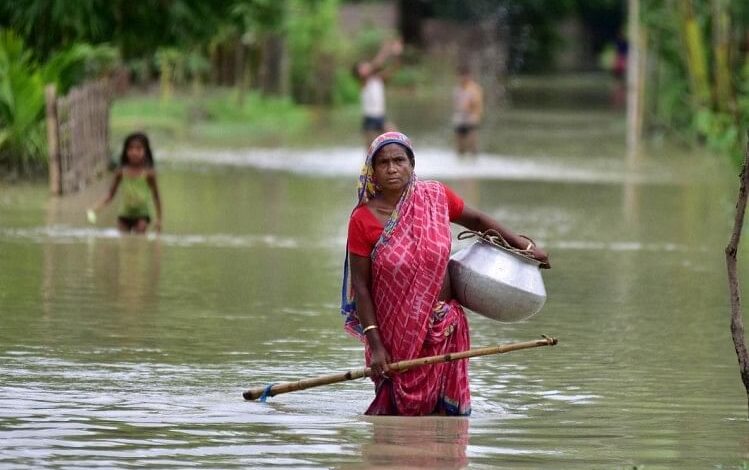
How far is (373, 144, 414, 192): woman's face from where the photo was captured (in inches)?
272

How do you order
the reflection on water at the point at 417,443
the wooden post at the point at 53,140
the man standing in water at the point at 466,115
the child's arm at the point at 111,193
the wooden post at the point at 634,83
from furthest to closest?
the wooden post at the point at 634,83 < the man standing in water at the point at 466,115 < the wooden post at the point at 53,140 < the child's arm at the point at 111,193 < the reflection on water at the point at 417,443

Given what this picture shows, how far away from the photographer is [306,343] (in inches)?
371

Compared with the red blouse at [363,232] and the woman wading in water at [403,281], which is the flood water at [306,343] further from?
the red blouse at [363,232]

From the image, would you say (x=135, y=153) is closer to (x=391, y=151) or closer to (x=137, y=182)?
(x=137, y=182)

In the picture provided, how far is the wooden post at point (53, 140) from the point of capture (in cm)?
1755

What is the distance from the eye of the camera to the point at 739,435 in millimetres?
6906

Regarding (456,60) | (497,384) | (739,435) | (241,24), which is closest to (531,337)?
(497,384)

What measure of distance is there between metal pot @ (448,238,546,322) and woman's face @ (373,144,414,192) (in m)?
0.48

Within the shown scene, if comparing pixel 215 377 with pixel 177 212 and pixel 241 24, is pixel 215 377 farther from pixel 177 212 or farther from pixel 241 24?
pixel 241 24

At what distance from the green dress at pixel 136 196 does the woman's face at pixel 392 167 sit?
284 inches

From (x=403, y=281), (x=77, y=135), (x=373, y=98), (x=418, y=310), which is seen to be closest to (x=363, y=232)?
(x=403, y=281)

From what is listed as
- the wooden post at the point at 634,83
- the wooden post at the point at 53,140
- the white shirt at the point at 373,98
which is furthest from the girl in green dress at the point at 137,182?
the wooden post at the point at 634,83

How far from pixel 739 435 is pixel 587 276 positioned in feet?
18.6

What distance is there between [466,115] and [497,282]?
1815 centimetres
